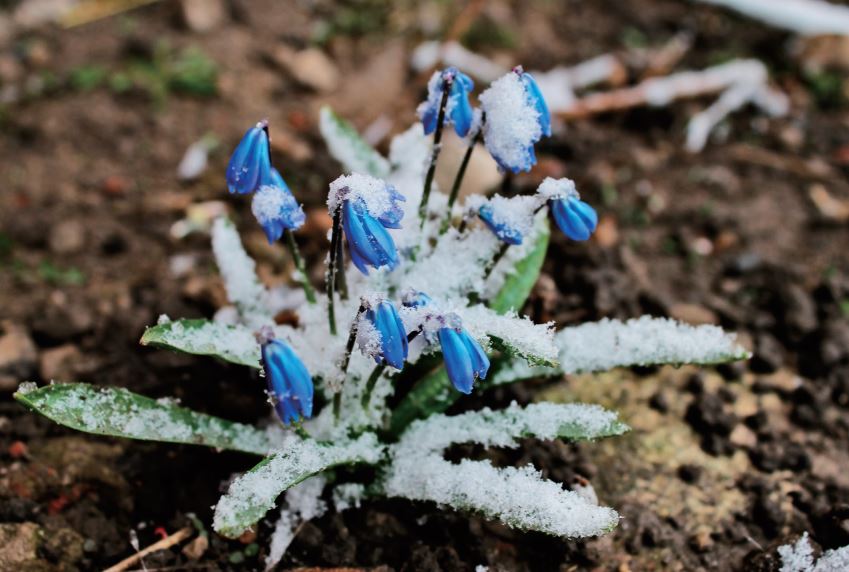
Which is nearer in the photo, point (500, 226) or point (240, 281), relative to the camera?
point (500, 226)

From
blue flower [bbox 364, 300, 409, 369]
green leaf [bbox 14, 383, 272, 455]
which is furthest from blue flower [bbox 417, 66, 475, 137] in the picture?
green leaf [bbox 14, 383, 272, 455]

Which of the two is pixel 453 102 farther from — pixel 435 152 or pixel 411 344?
pixel 411 344

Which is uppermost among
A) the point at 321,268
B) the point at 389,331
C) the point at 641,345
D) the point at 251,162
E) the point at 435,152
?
the point at 251,162

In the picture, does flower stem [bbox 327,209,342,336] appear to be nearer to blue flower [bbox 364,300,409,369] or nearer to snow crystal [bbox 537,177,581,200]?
blue flower [bbox 364,300,409,369]

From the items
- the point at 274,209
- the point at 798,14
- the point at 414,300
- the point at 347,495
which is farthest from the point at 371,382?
the point at 798,14

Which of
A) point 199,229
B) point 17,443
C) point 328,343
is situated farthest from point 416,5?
point 17,443

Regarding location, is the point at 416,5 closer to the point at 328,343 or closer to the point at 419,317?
the point at 328,343

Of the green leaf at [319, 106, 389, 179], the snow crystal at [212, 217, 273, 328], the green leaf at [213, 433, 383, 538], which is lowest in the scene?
the green leaf at [213, 433, 383, 538]
